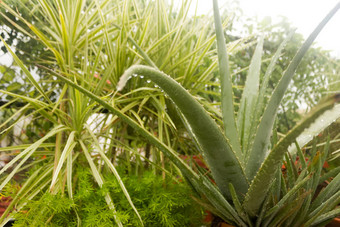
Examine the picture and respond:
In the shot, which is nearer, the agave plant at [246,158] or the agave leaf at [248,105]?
the agave plant at [246,158]

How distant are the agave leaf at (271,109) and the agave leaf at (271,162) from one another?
0.06 meters

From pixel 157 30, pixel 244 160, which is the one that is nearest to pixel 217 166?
pixel 244 160

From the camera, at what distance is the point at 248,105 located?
26.1 inches

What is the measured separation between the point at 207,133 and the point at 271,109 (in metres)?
0.11

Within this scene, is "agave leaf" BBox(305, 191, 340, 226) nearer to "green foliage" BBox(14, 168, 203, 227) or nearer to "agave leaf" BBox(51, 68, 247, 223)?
"agave leaf" BBox(51, 68, 247, 223)

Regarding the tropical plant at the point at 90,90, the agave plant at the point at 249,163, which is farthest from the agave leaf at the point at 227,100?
the tropical plant at the point at 90,90

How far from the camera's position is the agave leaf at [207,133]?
1.29 ft

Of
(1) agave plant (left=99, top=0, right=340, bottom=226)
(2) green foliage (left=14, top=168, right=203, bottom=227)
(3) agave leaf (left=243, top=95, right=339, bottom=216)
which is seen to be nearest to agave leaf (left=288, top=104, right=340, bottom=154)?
(1) agave plant (left=99, top=0, right=340, bottom=226)

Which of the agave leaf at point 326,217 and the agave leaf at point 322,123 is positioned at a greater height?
the agave leaf at point 322,123

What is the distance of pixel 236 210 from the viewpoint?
521 mm

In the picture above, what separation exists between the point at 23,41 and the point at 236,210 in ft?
2.89

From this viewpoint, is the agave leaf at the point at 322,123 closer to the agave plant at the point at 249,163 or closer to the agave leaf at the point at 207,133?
the agave plant at the point at 249,163

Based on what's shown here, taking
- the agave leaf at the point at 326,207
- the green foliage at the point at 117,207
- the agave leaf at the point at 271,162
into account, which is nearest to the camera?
the agave leaf at the point at 271,162

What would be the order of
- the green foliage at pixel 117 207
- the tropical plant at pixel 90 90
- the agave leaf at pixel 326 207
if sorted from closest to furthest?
the agave leaf at pixel 326 207 → the green foliage at pixel 117 207 → the tropical plant at pixel 90 90
